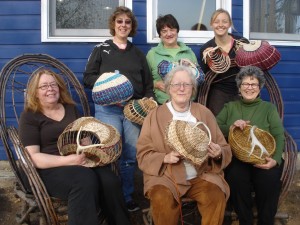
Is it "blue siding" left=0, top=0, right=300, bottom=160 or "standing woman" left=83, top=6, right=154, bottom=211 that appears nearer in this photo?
"standing woman" left=83, top=6, right=154, bottom=211

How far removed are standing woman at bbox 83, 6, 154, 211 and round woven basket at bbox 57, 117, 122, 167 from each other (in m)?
0.44

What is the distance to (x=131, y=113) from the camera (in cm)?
293

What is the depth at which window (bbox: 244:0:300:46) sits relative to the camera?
4.05 m

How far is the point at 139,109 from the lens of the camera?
291 cm

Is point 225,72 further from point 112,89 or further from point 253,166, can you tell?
point 112,89

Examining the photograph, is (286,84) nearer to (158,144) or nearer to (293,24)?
(293,24)

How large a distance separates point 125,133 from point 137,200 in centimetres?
72

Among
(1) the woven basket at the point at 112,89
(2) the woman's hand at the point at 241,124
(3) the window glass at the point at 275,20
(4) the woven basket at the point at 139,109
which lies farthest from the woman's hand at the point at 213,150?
(3) the window glass at the point at 275,20

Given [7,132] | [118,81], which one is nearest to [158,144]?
[118,81]

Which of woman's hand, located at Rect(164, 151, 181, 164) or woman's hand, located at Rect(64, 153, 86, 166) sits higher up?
woman's hand, located at Rect(164, 151, 181, 164)

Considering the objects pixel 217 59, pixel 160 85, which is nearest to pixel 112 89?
pixel 160 85

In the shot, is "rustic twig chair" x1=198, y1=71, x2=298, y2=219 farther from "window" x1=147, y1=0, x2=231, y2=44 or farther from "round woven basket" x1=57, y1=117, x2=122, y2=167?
"round woven basket" x1=57, y1=117, x2=122, y2=167

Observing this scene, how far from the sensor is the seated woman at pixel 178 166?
7.93ft

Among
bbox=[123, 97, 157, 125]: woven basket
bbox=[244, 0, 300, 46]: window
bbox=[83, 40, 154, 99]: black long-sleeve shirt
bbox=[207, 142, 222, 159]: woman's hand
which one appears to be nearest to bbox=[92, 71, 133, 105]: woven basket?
bbox=[123, 97, 157, 125]: woven basket
